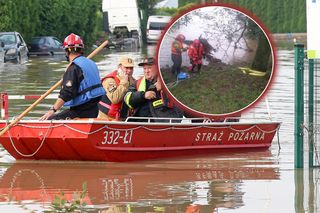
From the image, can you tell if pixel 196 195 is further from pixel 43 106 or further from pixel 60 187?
pixel 43 106

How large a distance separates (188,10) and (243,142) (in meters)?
2.45

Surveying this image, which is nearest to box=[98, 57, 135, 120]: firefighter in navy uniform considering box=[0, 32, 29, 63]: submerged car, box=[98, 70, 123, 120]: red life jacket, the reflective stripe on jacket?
box=[98, 70, 123, 120]: red life jacket

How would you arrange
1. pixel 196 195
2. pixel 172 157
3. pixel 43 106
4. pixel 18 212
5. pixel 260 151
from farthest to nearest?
pixel 43 106 → pixel 260 151 → pixel 172 157 → pixel 196 195 → pixel 18 212

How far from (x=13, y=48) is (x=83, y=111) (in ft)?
100

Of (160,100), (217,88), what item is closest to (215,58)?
(217,88)

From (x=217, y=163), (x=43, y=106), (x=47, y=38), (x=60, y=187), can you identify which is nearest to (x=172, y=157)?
(x=217, y=163)

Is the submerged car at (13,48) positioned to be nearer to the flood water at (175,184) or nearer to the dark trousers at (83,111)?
the flood water at (175,184)

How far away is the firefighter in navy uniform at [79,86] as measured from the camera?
1487 centimetres

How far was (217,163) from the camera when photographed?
15.5 m

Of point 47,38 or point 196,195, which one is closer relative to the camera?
point 196,195

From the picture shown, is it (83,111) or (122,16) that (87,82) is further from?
(122,16)

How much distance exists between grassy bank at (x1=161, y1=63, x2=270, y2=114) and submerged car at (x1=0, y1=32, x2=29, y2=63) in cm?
2973

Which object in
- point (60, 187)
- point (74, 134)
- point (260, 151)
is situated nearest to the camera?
point (60, 187)

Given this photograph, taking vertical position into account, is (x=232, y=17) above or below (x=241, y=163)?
above
